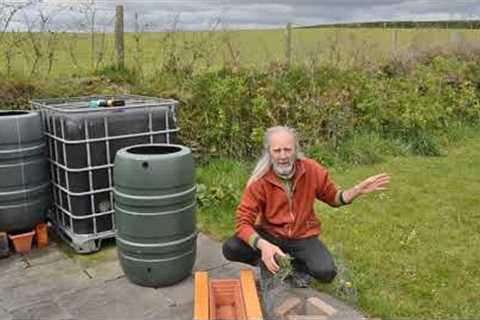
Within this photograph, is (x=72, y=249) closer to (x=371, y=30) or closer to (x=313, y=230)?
(x=313, y=230)

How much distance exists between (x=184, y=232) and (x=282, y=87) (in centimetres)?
400

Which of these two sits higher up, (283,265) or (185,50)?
(185,50)

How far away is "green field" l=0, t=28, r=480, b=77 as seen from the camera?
6203 millimetres

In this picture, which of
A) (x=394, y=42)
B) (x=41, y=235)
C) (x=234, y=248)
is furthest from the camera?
(x=394, y=42)

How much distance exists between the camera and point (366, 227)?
15.1 ft

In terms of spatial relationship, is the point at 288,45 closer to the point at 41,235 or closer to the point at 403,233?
the point at 403,233

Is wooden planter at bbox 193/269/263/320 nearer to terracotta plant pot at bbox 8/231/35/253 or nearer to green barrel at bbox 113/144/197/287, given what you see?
green barrel at bbox 113/144/197/287

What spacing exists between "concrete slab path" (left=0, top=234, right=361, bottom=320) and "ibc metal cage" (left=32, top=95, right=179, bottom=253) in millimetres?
218

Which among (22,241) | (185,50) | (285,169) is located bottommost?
(22,241)

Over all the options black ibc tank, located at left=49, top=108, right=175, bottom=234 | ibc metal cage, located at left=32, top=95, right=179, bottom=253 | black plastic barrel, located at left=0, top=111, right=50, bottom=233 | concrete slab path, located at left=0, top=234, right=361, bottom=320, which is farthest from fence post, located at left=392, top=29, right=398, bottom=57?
black plastic barrel, located at left=0, top=111, right=50, bottom=233

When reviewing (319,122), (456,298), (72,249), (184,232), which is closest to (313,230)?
(184,232)

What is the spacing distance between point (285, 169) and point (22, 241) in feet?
7.33

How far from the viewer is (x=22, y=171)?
3.85m

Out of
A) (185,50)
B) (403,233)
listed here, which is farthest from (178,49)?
(403,233)
